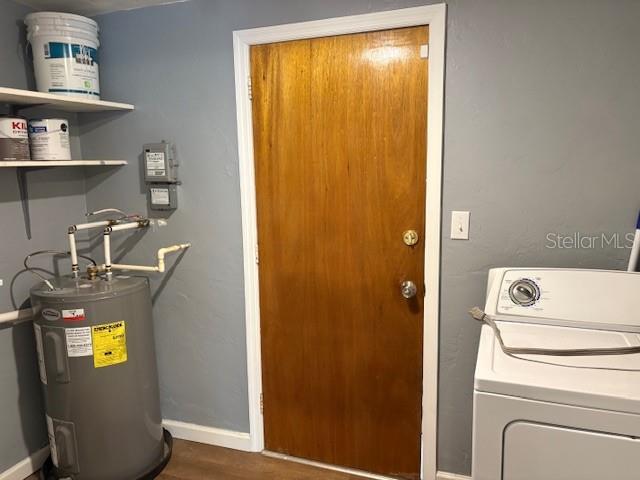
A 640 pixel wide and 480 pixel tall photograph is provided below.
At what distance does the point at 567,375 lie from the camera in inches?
49.4

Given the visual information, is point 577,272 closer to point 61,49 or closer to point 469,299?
point 469,299

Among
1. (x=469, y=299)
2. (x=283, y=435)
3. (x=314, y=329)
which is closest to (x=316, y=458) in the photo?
(x=283, y=435)

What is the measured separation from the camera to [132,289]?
6.81 feet

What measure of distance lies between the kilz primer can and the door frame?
0.87 m

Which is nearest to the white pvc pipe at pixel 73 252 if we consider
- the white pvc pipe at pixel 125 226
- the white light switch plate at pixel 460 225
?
the white pvc pipe at pixel 125 226

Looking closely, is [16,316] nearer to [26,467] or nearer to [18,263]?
[18,263]

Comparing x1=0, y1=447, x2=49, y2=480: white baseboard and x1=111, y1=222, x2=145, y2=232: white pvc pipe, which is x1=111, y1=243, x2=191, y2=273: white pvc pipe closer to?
x1=111, y1=222, x2=145, y2=232: white pvc pipe

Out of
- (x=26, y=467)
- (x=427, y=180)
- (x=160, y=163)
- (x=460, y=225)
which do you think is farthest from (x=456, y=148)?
(x=26, y=467)

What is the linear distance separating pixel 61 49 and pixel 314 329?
1.65m

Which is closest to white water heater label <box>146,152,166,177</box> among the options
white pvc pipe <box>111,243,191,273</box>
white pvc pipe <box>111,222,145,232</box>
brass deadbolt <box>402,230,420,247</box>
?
white pvc pipe <box>111,222,145,232</box>

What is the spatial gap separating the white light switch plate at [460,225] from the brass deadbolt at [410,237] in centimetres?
15

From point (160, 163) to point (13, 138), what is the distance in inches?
23.5

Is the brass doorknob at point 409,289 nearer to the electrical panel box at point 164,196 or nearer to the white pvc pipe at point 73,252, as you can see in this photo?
the electrical panel box at point 164,196

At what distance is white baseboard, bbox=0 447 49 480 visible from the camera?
219 cm
